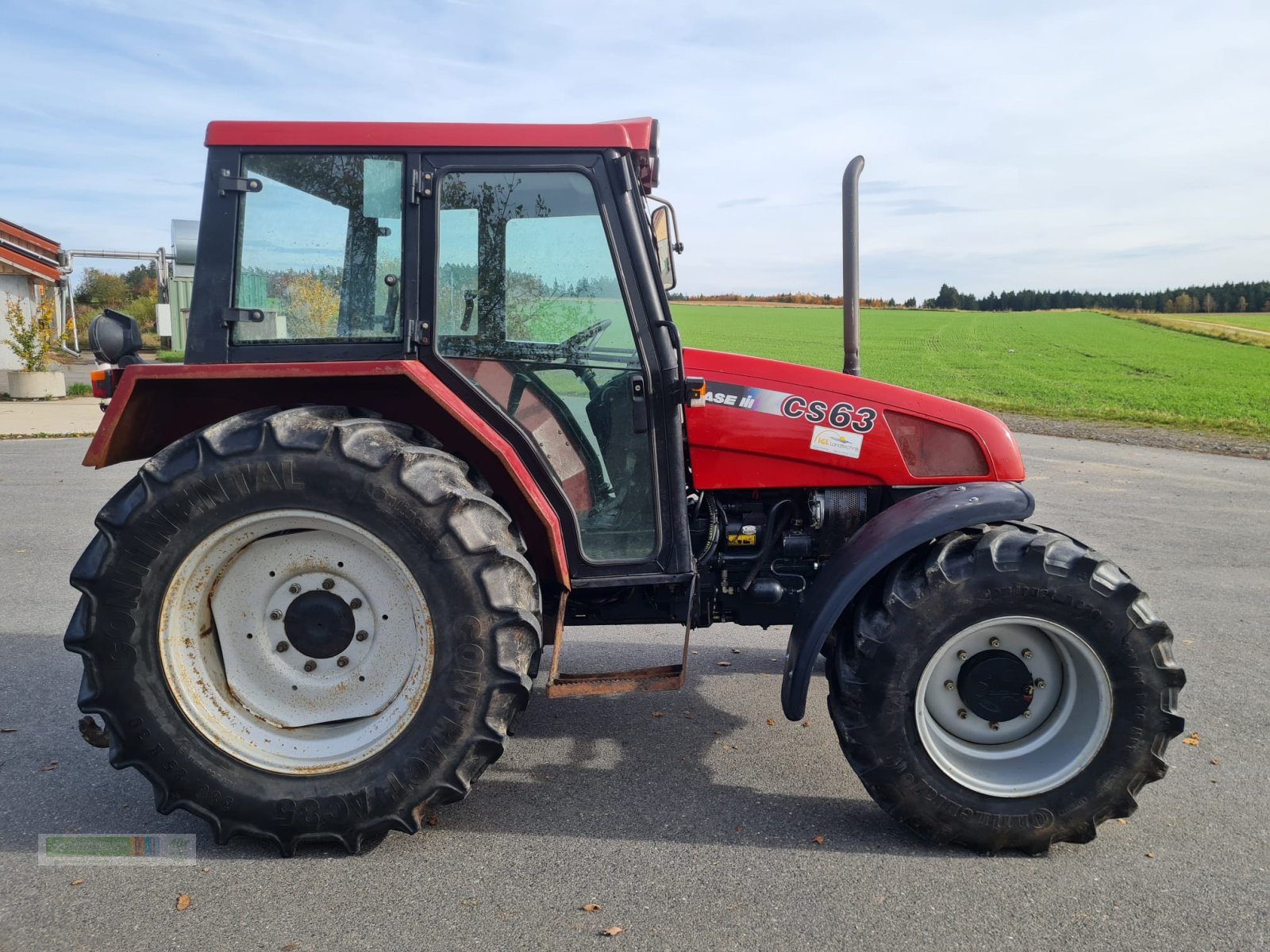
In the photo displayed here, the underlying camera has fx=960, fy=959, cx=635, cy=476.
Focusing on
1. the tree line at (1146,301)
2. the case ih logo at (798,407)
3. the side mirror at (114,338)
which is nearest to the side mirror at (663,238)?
the case ih logo at (798,407)

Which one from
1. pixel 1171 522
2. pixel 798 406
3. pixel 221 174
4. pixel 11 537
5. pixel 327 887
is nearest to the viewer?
pixel 327 887

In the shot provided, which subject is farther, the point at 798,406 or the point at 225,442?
the point at 798,406

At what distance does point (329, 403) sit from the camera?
322 centimetres

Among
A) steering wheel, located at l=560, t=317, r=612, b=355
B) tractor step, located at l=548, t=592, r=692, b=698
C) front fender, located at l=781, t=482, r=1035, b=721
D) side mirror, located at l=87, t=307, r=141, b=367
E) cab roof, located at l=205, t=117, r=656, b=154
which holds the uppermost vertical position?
cab roof, located at l=205, t=117, r=656, b=154

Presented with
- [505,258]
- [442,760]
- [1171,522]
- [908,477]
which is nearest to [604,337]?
[505,258]

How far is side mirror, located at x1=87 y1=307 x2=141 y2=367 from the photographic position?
10.4 ft

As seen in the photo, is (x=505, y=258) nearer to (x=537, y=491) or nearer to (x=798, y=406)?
(x=537, y=491)

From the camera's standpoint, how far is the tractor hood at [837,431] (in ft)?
11.5

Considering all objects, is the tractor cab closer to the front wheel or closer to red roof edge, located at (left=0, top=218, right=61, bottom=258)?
the front wheel

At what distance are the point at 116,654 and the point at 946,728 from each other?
2654 mm

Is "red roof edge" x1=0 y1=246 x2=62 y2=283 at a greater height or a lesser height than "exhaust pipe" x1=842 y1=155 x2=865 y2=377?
greater

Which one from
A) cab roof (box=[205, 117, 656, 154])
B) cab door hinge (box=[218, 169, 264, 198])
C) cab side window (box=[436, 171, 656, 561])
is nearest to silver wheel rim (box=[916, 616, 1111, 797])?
cab side window (box=[436, 171, 656, 561])

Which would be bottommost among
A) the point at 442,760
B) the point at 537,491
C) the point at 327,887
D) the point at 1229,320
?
the point at 327,887

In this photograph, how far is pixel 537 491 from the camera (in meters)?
3.16
